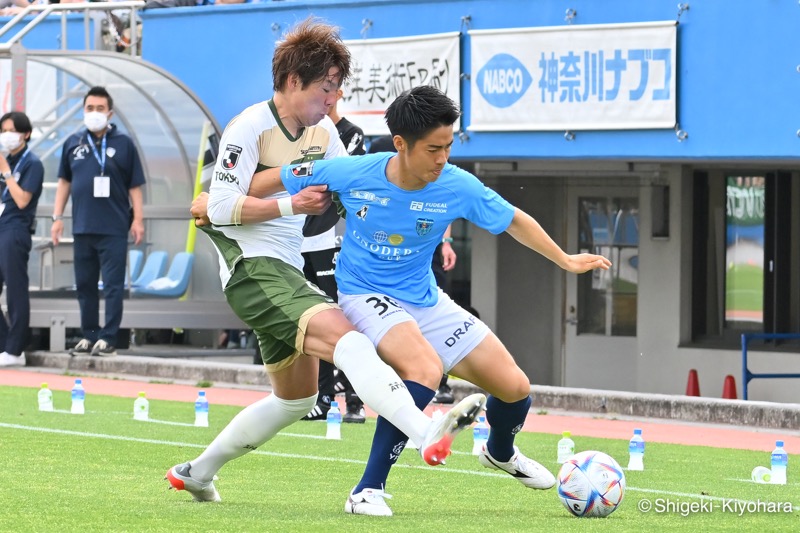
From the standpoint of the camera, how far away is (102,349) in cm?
1630

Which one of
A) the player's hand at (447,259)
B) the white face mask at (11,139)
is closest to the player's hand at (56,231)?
the white face mask at (11,139)

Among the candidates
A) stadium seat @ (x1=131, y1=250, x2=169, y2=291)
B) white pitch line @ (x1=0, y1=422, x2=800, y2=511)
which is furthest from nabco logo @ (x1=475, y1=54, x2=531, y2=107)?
white pitch line @ (x1=0, y1=422, x2=800, y2=511)

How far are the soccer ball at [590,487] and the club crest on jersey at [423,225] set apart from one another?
1160 mm

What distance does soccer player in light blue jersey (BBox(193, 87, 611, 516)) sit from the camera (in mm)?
6652

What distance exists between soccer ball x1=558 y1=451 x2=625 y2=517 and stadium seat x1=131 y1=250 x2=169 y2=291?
39.4ft

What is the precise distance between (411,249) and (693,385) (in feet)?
37.9

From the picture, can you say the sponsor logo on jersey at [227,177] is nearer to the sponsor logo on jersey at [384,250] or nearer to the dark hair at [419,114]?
the sponsor logo on jersey at [384,250]

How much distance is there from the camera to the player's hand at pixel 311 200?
6836mm

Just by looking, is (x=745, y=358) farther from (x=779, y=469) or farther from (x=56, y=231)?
(x=779, y=469)

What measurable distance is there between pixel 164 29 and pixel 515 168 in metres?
4.93

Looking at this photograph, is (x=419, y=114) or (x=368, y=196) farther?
(x=368, y=196)

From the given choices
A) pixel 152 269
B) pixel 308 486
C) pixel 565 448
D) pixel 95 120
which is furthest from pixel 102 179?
pixel 308 486

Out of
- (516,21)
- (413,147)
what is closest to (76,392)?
(413,147)

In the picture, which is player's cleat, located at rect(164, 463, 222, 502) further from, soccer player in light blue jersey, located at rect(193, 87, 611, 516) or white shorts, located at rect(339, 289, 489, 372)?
white shorts, located at rect(339, 289, 489, 372)
